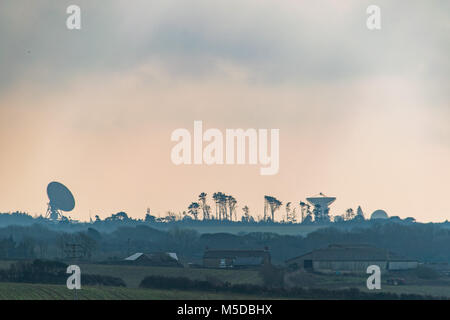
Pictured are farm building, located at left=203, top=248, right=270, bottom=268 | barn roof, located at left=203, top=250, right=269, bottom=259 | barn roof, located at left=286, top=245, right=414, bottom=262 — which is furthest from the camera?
barn roof, located at left=203, top=250, right=269, bottom=259

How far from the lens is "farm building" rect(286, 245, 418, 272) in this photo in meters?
168

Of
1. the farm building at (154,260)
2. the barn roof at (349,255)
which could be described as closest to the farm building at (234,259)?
the farm building at (154,260)

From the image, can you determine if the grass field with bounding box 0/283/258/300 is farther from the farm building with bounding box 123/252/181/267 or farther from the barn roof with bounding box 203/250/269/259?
the barn roof with bounding box 203/250/269/259

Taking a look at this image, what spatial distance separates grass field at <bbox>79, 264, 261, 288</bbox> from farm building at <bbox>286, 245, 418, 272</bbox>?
1592 centimetres

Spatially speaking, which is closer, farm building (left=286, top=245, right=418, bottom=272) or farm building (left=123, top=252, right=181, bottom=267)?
farm building (left=286, top=245, right=418, bottom=272)

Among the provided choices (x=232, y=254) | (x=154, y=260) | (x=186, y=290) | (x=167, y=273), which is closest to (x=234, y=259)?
(x=232, y=254)

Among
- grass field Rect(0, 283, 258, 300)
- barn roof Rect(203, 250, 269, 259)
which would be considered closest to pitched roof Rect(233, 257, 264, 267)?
barn roof Rect(203, 250, 269, 259)

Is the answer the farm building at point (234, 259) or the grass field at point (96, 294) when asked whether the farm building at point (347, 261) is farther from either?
the grass field at point (96, 294)

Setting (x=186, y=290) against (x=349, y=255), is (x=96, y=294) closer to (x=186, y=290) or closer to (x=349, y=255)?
(x=186, y=290)

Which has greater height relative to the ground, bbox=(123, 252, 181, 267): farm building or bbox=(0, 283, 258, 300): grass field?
bbox=(123, 252, 181, 267): farm building
